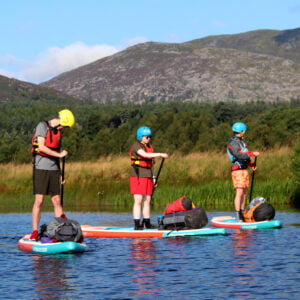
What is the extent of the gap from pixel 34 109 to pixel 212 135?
7005 cm

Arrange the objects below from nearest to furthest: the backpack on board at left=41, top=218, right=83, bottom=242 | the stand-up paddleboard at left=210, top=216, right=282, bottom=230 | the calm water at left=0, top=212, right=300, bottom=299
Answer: the calm water at left=0, top=212, right=300, bottom=299 → the backpack on board at left=41, top=218, right=83, bottom=242 → the stand-up paddleboard at left=210, top=216, right=282, bottom=230

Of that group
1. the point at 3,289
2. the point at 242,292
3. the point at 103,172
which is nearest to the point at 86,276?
the point at 3,289

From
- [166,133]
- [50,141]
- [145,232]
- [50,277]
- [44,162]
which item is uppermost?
[166,133]

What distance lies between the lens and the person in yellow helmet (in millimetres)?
11547

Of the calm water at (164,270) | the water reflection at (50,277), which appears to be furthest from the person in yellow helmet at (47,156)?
the water reflection at (50,277)

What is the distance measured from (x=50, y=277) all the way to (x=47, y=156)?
3345mm

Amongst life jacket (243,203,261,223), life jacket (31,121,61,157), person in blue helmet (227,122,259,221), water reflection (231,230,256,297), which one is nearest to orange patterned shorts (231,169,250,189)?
person in blue helmet (227,122,259,221)

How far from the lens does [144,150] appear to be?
1336 centimetres

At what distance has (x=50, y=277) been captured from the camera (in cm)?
866

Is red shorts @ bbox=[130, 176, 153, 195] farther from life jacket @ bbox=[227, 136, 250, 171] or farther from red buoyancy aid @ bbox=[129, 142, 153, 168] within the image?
life jacket @ bbox=[227, 136, 250, 171]

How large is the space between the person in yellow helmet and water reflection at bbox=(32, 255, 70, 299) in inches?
52.8

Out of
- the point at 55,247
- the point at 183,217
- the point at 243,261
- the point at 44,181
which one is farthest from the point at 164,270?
the point at 183,217

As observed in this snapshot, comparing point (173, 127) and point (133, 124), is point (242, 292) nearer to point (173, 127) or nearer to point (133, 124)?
point (173, 127)

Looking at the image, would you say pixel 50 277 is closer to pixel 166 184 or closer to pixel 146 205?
pixel 146 205
